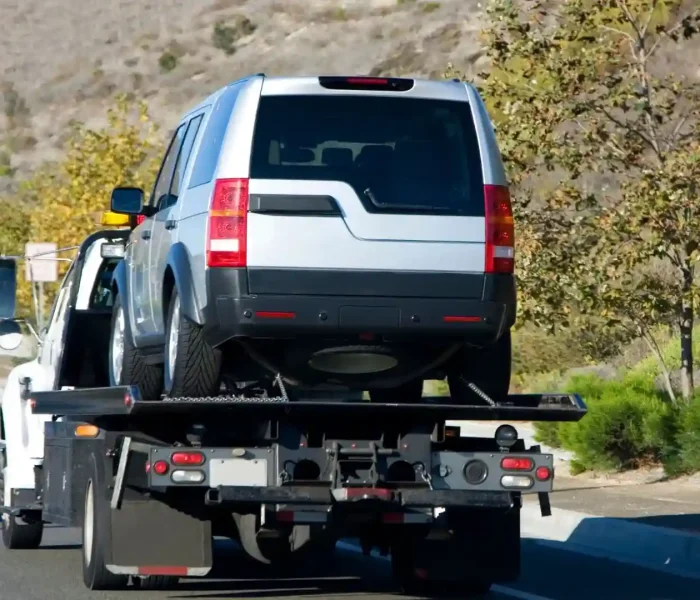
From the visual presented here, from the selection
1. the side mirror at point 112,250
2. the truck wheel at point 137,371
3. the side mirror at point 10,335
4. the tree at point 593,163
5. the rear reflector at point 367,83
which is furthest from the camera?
the tree at point 593,163

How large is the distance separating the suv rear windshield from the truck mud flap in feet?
7.08

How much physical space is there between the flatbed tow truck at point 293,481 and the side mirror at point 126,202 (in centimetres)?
125

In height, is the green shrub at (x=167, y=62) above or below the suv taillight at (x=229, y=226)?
above

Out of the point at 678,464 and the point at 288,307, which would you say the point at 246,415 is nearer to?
the point at 288,307

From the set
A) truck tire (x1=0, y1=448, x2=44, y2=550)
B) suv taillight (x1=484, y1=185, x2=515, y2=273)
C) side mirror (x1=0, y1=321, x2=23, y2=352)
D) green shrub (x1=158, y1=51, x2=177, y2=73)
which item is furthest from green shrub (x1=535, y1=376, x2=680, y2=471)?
green shrub (x1=158, y1=51, x2=177, y2=73)

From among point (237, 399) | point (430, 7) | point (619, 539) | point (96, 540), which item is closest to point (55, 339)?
point (96, 540)

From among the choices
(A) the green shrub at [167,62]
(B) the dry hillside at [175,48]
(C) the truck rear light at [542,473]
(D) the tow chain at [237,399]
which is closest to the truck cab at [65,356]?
(D) the tow chain at [237,399]

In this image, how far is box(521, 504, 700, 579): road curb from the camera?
42.3 feet

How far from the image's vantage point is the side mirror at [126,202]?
11.0 m

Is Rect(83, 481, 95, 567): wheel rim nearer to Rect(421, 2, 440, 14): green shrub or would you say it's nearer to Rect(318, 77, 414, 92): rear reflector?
Rect(318, 77, 414, 92): rear reflector

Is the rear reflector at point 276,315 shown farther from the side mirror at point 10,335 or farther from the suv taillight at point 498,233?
the side mirror at point 10,335

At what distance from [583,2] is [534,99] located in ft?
4.50

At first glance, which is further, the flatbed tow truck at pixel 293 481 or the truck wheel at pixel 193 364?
the truck wheel at pixel 193 364

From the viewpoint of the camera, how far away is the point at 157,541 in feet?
32.9
